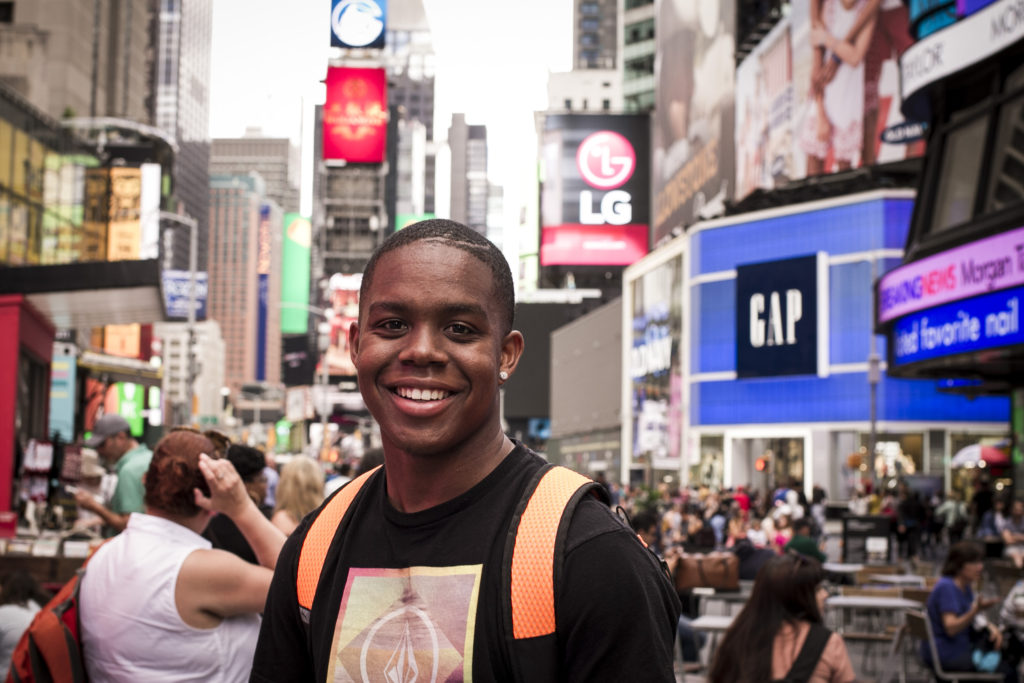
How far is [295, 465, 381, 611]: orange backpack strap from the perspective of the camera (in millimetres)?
2250

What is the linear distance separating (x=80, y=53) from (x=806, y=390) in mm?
35923

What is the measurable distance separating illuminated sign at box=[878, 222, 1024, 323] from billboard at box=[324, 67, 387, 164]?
252 feet

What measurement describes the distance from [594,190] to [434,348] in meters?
86.3

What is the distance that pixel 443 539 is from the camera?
2131 millimetres

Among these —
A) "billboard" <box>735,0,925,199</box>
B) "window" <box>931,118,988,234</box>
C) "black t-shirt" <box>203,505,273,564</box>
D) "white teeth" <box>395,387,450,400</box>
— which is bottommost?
"black t-shirt" <box>203,505,273,564</box>

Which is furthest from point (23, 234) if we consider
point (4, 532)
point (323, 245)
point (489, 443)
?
point (323, 245)

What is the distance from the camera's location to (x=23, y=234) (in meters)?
29.4

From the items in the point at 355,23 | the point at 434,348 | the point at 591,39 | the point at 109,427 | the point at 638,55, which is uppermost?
the point at 591,39

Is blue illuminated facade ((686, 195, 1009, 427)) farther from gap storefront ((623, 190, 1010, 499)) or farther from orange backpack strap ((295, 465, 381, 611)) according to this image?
orange backpack strap ((295, 465, 381, 611))

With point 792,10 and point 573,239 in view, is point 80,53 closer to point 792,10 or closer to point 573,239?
point 792,10

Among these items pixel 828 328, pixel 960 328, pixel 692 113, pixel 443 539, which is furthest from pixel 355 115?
pixel 443 539

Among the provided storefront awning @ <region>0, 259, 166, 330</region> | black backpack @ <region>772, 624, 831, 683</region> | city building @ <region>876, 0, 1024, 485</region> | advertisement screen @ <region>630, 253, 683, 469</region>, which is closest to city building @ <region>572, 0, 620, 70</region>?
advertisement screen @ <region>630, 253, 683, 469</region>

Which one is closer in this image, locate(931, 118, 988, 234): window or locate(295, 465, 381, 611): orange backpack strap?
locate(295, 465, 381, 611): orange backpack strap

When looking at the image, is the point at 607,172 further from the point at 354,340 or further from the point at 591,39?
the point at 591,39
